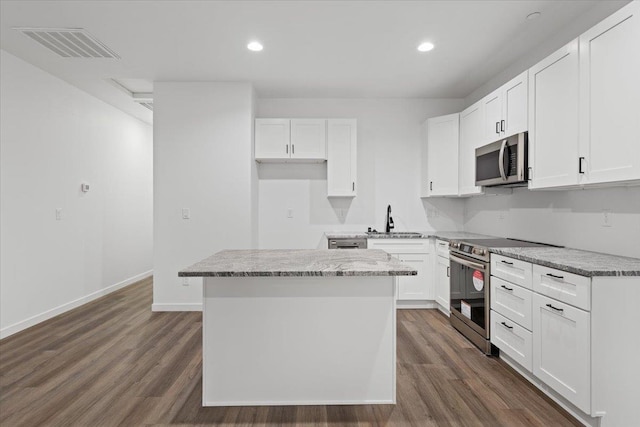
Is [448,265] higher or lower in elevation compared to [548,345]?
higher

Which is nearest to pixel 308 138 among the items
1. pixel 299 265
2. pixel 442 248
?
pixel 442 248

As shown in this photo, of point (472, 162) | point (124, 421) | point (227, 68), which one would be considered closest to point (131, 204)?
point (227, 68)

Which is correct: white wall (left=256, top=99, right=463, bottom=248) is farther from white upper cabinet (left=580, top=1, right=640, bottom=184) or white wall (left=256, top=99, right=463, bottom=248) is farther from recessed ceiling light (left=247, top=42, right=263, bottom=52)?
white upper cabinet (left=580, top=1, right=640, bottom=184)

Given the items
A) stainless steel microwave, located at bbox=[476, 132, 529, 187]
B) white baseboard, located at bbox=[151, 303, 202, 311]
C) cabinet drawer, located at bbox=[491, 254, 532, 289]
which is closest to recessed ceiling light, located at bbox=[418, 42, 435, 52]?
stainless steel microwave, located at bbox=[476, 132, 529, 187]

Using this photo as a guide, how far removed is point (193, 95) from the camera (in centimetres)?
401

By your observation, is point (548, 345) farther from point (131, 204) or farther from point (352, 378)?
point (131, 204)

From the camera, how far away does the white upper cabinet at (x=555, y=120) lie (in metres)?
2.24

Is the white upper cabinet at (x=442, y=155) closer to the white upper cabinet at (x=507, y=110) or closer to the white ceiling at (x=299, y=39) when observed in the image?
the white ceiling at (x=299, y=39)

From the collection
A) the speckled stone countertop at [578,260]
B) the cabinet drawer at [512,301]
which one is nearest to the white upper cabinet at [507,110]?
the speckled stone countertop at [578,260]

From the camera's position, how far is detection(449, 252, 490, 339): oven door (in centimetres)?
286

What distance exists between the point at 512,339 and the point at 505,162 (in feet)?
4.75

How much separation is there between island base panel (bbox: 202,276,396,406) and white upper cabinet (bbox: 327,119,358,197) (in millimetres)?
2395

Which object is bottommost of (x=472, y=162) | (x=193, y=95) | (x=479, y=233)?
(x=479, y=233)

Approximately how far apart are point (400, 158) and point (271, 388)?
346cm
